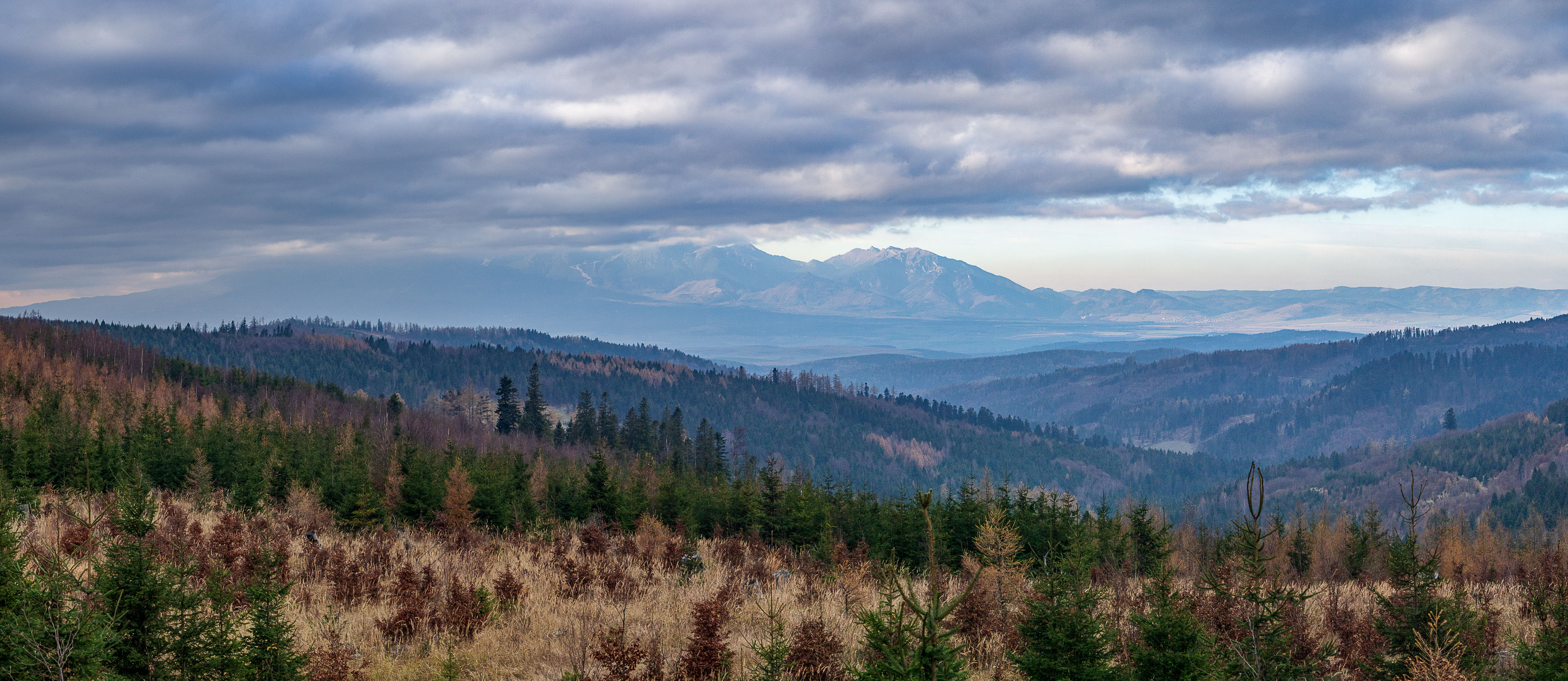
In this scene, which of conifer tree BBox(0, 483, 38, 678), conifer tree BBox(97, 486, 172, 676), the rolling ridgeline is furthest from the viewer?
the rolling ridgeline

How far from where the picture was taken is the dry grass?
532 inches

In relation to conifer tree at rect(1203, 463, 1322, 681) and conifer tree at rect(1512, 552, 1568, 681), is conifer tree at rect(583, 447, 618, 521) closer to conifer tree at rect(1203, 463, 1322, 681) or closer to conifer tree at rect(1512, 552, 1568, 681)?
conifer tree at rect(1203, 463, 1322, 681)

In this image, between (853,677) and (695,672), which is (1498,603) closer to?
(853,677)

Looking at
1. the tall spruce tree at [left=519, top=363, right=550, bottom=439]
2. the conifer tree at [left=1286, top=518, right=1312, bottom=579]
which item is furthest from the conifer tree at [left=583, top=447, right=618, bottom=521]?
the tall spruce tree at [left=519, top=363, right=550, bottom=439]

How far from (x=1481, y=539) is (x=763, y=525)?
92.6 meters

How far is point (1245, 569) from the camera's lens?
32.5 ft

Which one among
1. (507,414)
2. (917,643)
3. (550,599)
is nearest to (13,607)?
(550,599)

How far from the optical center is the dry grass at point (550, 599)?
13516mm

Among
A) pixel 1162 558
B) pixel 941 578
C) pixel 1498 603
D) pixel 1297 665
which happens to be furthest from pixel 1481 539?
pixel 1297 665

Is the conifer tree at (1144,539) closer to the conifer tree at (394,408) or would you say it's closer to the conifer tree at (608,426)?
the conifer tree at (608,426)

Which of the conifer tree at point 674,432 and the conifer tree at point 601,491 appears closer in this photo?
the conifer tree at point 601,491

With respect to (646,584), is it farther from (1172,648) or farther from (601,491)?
(601,491)

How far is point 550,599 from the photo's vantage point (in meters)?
17.3

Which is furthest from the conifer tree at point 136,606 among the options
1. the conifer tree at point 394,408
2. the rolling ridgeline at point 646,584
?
the conifer tree at point 394,408
